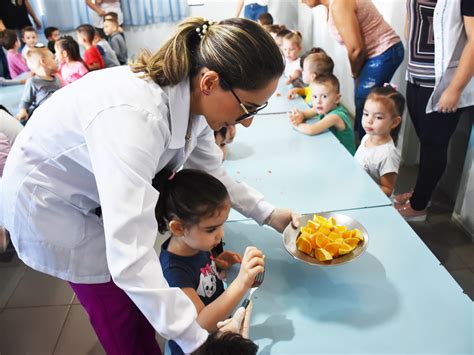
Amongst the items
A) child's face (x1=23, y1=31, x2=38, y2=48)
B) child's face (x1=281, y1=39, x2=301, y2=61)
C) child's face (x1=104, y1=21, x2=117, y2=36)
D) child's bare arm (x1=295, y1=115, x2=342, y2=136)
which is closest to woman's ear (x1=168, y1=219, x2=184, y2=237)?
child's bare arm (x1=295, y1=115, x2=342, y2=136)

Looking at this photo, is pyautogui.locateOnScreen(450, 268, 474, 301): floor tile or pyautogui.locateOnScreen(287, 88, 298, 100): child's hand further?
pyautogui.locateOnScreen(287, 88, 298, 100): child's hand

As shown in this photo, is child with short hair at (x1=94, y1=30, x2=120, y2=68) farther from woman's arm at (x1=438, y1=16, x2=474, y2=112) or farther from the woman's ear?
the woman's ear

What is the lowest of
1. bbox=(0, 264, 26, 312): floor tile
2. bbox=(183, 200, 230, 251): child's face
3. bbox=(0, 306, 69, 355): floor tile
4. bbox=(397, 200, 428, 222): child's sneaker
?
bbox=(0, 264, 26, 312): floor tile

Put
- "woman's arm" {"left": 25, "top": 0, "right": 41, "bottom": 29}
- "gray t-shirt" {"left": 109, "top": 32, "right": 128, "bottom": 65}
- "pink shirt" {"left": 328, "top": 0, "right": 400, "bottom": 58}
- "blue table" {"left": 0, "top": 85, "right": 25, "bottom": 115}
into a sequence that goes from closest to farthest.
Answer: "pink shirt" {"left": 328, "top": 0, "right": 400, "bottom": 58} < "blue table" {"left": 0, "top": 85, "right": 25, "bottom": 115} < "gray t-shirt" {"left": 109, "top": 32, "right": 128, "bottom": 65} < "woman's arm" {"left": 25, "top": 0, "right": 41, "bottom": 29}

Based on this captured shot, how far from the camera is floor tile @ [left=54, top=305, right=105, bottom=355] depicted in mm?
1869

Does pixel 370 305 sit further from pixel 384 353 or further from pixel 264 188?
pixel 264 188

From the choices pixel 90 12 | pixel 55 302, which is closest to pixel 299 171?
pixel 55 302

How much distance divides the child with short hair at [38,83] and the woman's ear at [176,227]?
2.31 metres

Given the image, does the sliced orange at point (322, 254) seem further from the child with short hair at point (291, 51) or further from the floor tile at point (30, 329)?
the child with short hair at point (291, 51)

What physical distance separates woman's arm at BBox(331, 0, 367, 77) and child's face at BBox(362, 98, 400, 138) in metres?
0.51

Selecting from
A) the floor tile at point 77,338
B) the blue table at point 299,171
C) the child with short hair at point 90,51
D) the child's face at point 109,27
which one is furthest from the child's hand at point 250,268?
the child's face at point 109,27

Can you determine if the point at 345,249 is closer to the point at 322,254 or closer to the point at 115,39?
the point at 322,254

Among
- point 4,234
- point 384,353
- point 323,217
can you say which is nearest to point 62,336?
point 4,234

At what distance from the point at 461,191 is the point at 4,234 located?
2396 millimetres
